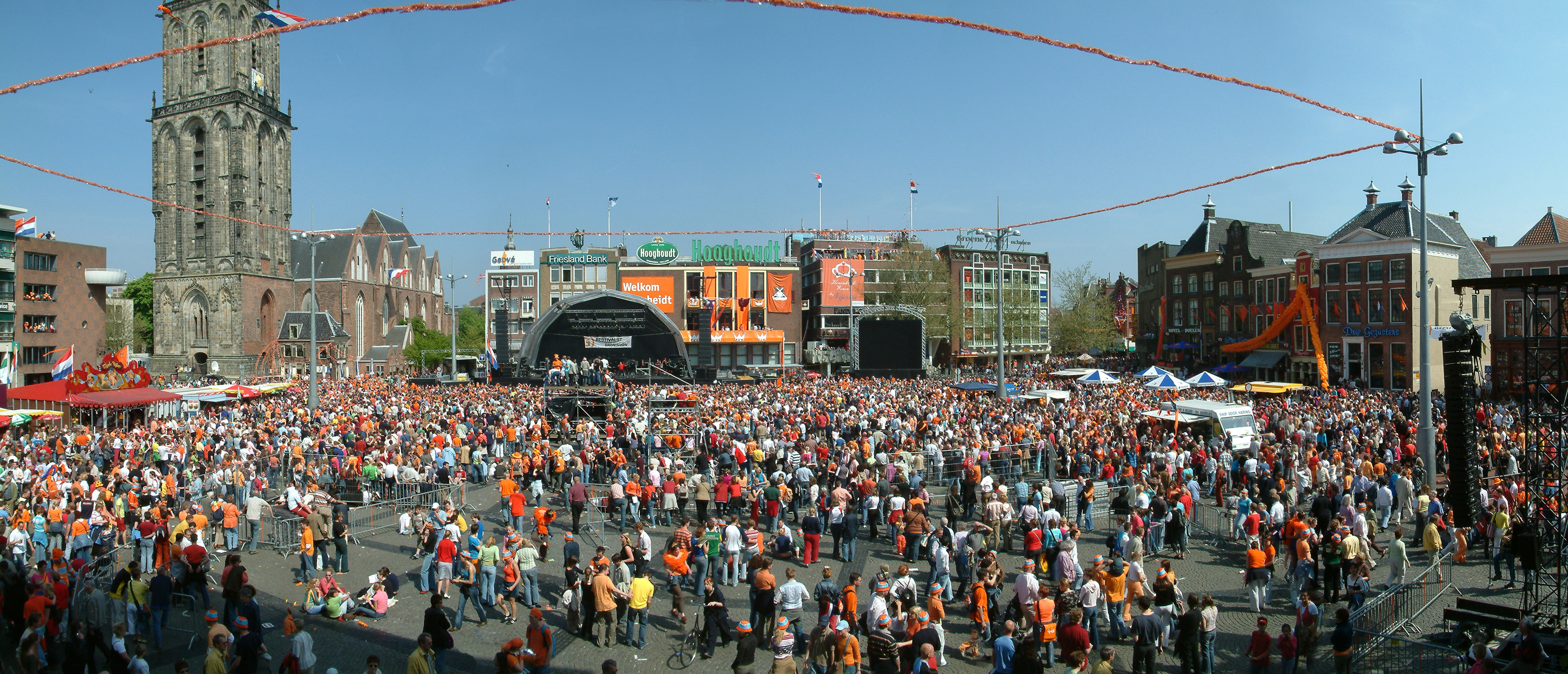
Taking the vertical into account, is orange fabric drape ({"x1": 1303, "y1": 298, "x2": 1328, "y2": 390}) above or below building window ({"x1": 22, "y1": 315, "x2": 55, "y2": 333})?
below

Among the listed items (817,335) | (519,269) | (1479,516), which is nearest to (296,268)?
(519,269)

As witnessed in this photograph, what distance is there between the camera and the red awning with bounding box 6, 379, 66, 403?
2933cm

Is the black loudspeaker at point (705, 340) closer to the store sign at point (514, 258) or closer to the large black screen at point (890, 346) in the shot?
the large black screen at point (890, 346)

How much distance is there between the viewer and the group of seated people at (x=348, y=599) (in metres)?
10.9

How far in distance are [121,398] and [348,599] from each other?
2506 cm

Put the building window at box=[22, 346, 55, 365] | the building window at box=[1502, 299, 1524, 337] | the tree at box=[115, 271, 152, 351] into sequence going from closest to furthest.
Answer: the building window at box=[1502, 299, 1524, 337] → the building window at box=[22, 346, 55, 365] → the tree at box=[115, 271, 152, 351]

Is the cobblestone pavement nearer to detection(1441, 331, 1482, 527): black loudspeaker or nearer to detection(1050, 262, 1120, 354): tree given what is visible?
detection(1441, 331, 1482, 527): black loudspeaker

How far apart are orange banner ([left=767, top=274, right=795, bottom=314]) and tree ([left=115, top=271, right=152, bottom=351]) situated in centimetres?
6038

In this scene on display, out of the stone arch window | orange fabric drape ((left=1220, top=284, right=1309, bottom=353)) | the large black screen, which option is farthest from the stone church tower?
orange fabric drape ((left=1220, top=284, right=1309, bottom=353))

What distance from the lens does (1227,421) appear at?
21.8 meters

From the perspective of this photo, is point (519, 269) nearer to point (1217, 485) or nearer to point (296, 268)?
point (296, 268)

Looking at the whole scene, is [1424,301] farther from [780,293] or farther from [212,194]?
[212,194]

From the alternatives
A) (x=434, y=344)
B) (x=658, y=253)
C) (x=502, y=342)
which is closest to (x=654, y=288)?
(x=658, y=253)

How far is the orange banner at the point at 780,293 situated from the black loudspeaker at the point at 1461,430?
54184mm
